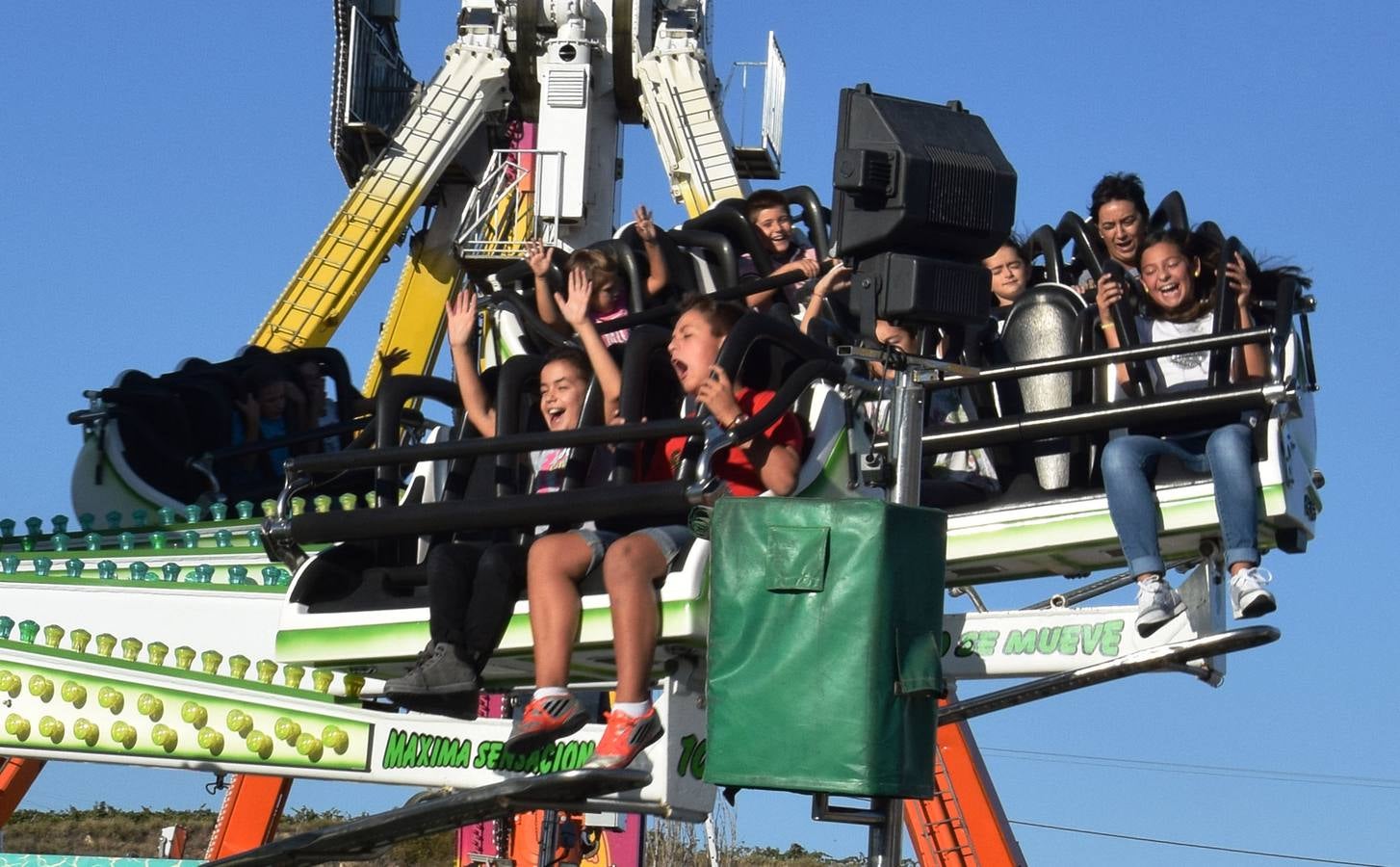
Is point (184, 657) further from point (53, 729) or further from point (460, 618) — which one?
point (460, 618)

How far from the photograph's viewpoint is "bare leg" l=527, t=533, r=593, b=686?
17.5ft

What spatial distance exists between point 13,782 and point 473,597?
5106 mm

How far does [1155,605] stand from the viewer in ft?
19.7

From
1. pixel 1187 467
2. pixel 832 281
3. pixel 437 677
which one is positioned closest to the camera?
pixel 437 677

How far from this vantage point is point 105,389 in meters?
10.3

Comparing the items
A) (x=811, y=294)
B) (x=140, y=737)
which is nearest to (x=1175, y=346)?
(x=811, y=294)

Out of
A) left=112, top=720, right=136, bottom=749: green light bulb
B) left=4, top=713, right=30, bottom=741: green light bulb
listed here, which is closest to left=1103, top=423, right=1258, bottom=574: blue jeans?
left=112, top=720, right=136, bottom=749: green light bulb

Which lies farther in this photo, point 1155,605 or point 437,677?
point 1155,605

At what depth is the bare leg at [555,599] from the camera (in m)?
5.34

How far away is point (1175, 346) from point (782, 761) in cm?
223

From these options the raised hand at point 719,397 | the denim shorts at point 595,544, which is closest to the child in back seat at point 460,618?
the denim shorts at point 595,544

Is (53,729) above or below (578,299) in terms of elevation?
below

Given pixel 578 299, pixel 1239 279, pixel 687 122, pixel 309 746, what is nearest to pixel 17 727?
pixel 309 746

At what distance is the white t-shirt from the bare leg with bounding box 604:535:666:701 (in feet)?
7.16
